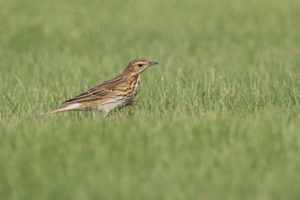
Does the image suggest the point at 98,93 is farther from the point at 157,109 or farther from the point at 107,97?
the point at 157,109

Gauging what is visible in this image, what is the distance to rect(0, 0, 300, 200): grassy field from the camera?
4926 mm

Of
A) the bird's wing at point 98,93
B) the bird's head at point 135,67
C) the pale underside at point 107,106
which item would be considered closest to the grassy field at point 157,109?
the pale underside at point 107,106

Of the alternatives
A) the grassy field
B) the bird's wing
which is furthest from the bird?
the grassy field

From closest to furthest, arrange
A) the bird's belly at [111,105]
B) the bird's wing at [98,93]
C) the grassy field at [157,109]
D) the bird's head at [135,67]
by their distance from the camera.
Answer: the grassy field at [157,109], the bird's wing at [98,93], the bird's belly at [111,105], the bird's head at [135,67]

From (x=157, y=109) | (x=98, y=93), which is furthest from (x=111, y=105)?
(x=157, y=109)

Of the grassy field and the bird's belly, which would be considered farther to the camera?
the bird's belly

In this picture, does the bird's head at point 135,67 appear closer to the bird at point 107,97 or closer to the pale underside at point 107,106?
the bird at point 107,97

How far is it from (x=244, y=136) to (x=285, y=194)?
1.51 m

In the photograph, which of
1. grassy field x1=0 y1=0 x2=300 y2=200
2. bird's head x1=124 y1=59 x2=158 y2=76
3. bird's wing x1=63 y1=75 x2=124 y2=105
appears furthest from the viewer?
bird's head x1=124 y1=59 x2=158 y2=76

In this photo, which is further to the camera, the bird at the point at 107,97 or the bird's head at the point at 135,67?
the bird's head at the point at 135,67

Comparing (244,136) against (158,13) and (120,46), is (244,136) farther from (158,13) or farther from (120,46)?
(158,13)

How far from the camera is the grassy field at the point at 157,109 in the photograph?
493 cm

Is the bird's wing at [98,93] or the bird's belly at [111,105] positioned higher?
the bird's wing at [98,93]

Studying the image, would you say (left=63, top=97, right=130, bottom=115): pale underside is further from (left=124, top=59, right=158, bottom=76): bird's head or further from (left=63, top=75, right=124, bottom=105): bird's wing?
(left=124, top=59, right=158, bottom=76): bird's head
